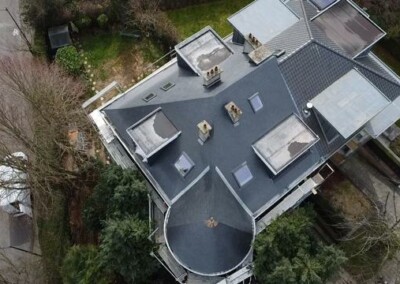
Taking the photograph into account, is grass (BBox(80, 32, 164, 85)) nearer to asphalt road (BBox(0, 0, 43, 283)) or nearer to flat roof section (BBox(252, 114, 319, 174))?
asphalt road (BBox(0, 0, 43, 283))

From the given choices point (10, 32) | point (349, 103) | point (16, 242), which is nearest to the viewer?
point (349, 103)

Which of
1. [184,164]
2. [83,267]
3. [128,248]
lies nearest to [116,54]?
[184,164]

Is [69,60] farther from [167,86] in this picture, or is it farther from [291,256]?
[291,256]

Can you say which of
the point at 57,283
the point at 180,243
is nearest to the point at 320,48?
the point at 180,243

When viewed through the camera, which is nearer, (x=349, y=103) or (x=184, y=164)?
(x=184, y=164)

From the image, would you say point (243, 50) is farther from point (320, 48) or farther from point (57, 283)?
point (57, 283)

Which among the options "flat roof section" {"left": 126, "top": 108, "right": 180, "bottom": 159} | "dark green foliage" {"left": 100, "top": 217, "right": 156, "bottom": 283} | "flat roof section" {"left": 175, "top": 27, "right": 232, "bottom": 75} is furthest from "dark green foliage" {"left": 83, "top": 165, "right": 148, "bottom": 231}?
"flat roof section" {"left": 175, "top": 27, "right": 232, "bottom": 75}
